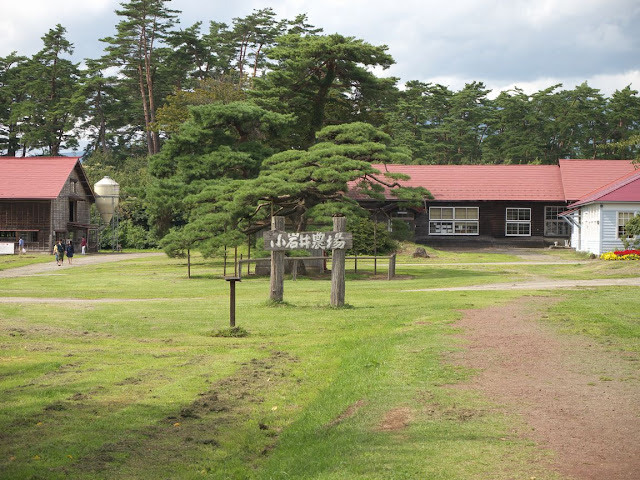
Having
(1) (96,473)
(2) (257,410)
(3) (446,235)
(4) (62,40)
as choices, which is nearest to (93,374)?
(2) (257,410)

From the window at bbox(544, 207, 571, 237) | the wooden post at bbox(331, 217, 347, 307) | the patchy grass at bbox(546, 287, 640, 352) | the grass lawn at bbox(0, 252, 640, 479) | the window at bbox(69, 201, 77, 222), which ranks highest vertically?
the window at bbox(69, 201, 77, 222)

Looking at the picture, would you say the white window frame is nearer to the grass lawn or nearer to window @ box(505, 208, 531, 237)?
window @ box(505, 208, 531, 237)

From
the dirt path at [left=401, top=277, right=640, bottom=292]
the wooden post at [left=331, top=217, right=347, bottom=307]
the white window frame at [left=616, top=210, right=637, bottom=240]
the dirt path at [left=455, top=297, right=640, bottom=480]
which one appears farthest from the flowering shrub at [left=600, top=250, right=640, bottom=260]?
the dirt path at [left=455, top=297, right=640, bottom=480]

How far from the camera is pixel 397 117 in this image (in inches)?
3145

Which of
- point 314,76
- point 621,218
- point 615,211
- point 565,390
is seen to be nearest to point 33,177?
point 314,76

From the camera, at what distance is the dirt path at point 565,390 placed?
6441 millimetres

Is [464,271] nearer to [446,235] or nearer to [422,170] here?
[446,235]

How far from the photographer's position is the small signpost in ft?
59.2

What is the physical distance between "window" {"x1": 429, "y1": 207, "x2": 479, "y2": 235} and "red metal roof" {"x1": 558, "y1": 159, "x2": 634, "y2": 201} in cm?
656

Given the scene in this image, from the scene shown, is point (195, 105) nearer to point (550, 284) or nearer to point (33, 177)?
point (33, 177)

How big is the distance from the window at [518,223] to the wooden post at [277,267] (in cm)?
3650

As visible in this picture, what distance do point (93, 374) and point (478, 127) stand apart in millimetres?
74805

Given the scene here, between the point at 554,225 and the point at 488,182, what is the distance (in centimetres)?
549

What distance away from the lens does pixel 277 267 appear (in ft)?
A: 62.0
